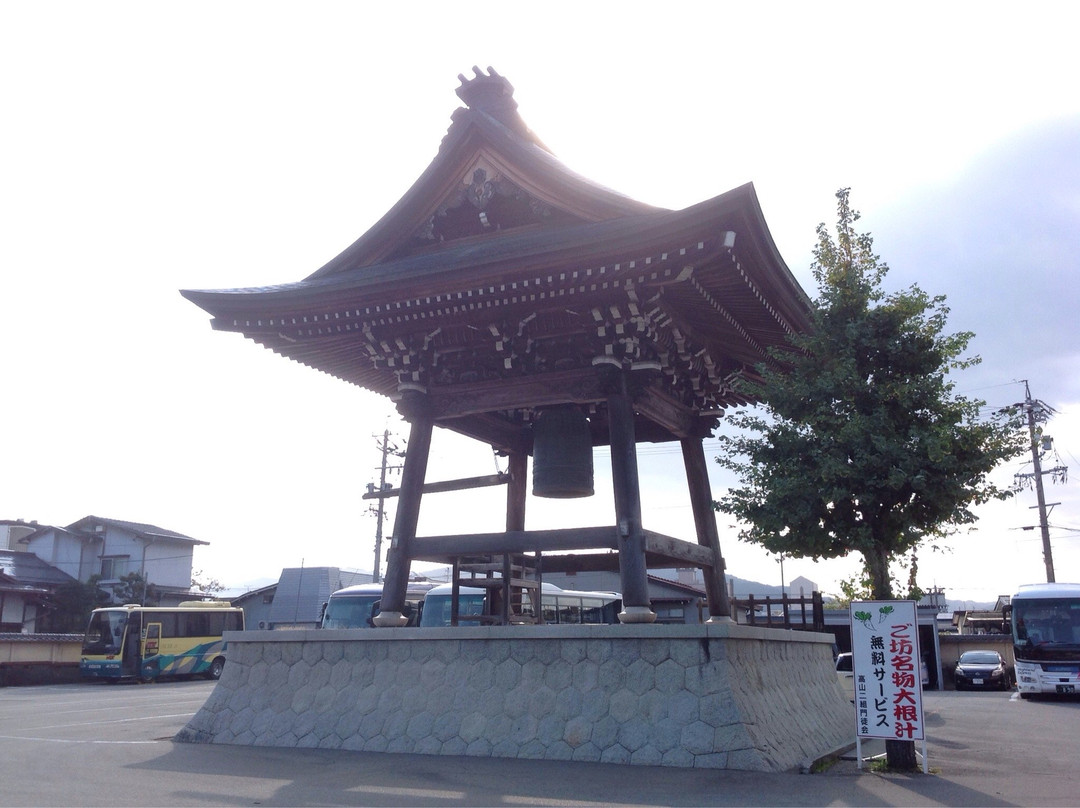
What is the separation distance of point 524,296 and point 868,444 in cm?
495

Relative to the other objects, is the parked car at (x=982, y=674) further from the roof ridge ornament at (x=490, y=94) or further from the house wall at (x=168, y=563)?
the house wall at (x=168, y=563)

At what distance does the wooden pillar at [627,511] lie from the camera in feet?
35.7

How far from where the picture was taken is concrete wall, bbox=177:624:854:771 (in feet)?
31.0

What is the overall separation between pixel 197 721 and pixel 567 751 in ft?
20.1

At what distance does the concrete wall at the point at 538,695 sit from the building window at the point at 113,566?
41.4 m

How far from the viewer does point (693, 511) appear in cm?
1419

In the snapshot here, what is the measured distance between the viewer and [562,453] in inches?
505

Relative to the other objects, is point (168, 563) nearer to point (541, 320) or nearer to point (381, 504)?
point (381, 504)

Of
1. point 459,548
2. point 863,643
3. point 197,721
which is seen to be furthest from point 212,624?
point 863,643

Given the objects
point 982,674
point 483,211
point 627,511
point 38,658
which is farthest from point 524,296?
point 38,658

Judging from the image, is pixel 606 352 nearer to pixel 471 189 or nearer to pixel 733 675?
pixel 471 189

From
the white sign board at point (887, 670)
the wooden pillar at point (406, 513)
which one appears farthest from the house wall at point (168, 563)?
the white sign board at point (887, 670)

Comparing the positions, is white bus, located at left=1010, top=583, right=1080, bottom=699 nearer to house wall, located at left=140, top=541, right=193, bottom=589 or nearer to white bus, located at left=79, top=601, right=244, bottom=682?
white bus, located at left=79, top=601, right=244, bottom=682

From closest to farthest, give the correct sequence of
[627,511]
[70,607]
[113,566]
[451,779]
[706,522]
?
[451,779] < [627,511] < [706,522] < [70,607] < [113,566]
